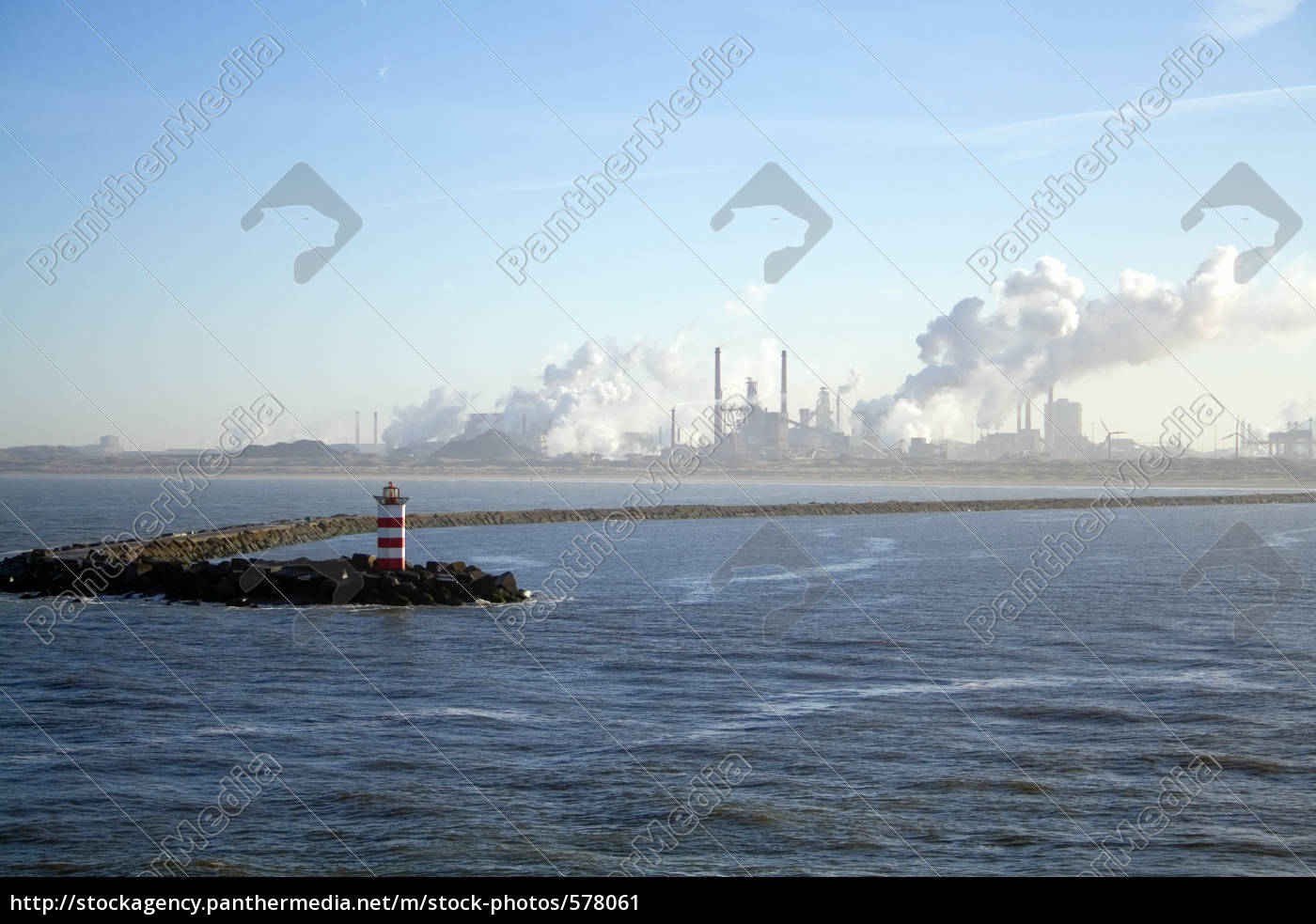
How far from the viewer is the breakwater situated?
3647cm

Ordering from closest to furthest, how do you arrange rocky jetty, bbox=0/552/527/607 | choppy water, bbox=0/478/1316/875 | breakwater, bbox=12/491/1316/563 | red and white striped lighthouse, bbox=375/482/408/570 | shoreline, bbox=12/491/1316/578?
choppy water, bbox=0/478/1316/875, rocky jetty, bbox=0/552/527/607, red and white striped lighthouse, bbox=375/482/408/570, shoreline, bbox=12/491/1316/578, breakwater, bbox=12/491/1316/563

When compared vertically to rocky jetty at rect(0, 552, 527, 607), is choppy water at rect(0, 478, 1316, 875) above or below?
above

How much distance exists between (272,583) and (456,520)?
39342 mm

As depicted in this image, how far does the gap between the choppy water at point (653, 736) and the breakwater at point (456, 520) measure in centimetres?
920

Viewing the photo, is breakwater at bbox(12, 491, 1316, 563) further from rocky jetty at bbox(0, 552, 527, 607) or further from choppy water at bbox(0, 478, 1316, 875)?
choppy water at bbox(0, 478, 1316, 875)

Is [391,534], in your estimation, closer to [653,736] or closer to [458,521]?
[653,736]

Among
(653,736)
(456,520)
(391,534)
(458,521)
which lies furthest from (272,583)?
(456,520)

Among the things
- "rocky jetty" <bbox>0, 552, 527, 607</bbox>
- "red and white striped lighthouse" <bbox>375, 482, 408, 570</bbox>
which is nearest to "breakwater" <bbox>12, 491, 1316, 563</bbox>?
"rocky jetty" <bbox>0, 552, 527, 607</bbox>

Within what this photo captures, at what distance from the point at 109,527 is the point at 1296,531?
67398mm

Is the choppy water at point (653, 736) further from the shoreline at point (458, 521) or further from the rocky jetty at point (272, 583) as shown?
the shoreline at point (458, 521)

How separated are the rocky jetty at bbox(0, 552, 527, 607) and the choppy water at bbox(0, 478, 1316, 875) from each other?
1429 mm

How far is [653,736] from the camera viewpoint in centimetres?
1360

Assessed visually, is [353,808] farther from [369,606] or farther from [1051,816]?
[369,606]
